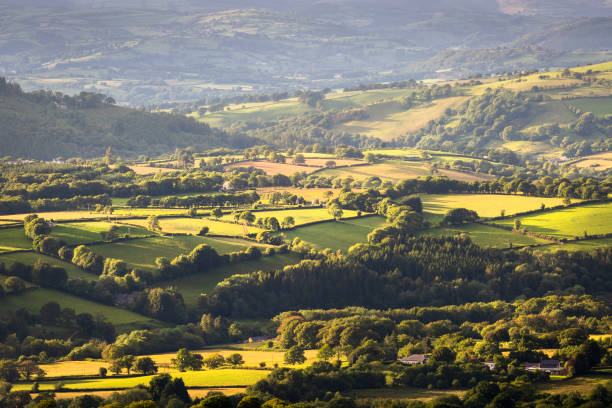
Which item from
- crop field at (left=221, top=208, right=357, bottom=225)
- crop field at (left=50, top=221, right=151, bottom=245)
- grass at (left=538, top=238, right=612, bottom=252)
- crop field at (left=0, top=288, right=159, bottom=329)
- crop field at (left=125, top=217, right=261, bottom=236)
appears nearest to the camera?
crop field at (left=0, top=288, right=159, bottom=329)

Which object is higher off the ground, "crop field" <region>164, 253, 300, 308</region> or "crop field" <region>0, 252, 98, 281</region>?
"crop field" <region>0, 252, 98, 281</region>

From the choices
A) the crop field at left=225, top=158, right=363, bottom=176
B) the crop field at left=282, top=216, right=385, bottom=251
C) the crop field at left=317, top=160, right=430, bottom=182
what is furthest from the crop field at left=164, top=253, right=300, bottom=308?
the crop field at left=317, top=160, right=430, bottom=182

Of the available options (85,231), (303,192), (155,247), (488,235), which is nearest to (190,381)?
(155,247)

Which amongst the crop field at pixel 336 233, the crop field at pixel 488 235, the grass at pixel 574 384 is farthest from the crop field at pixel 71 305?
the crop field at pixel 488 235

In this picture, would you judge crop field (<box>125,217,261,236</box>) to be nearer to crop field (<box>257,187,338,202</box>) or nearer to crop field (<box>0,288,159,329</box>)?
crop field (<box>257,187,338,202</box>)

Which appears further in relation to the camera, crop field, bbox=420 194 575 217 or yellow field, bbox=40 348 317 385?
crop field, bbox=420 194 575 217

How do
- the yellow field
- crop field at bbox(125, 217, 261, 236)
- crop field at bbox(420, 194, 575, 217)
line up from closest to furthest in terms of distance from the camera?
the yellow field < crop field at bbox(125, 217, 261, 236) < crop field at bbox(420, 194, 575, 217)

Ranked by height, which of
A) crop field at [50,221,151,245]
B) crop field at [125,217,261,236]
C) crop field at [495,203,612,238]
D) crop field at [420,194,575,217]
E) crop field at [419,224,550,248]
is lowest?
crop field at [419,224,550,248]
